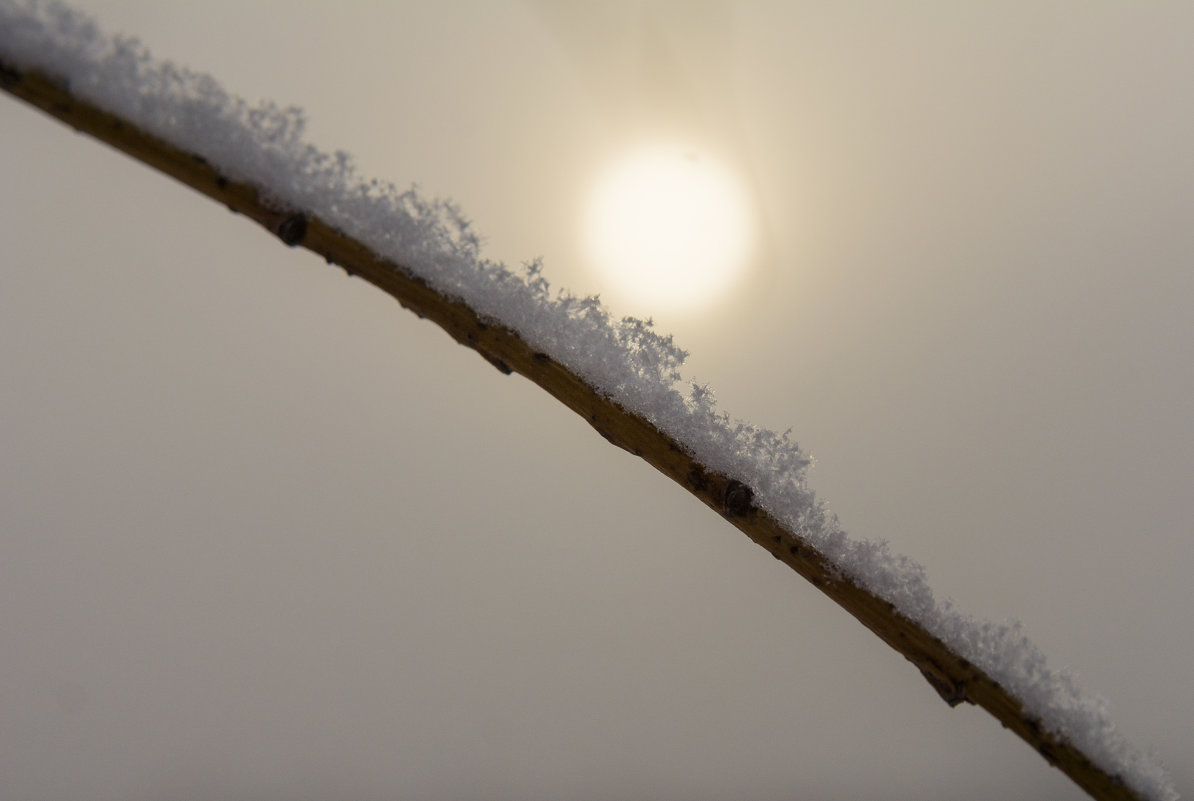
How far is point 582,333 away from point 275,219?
10cm

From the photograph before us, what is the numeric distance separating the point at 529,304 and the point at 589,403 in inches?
1.6

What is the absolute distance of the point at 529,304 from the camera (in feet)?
0.73

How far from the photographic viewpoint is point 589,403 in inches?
8.8

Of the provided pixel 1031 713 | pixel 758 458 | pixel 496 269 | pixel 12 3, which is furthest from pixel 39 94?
pixel 1031 713

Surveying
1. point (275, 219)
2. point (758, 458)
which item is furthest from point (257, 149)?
point (758, 458)

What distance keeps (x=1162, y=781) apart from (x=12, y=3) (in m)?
0.45

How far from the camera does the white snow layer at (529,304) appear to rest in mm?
176

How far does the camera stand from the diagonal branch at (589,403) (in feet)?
0.59

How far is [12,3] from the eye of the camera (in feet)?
0.54

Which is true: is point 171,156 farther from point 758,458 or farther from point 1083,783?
point 1083,783

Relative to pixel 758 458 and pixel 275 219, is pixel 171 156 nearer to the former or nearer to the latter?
pixel 275 219

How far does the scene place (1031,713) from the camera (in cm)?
24

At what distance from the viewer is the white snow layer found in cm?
18

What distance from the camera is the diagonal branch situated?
0.59 ft
